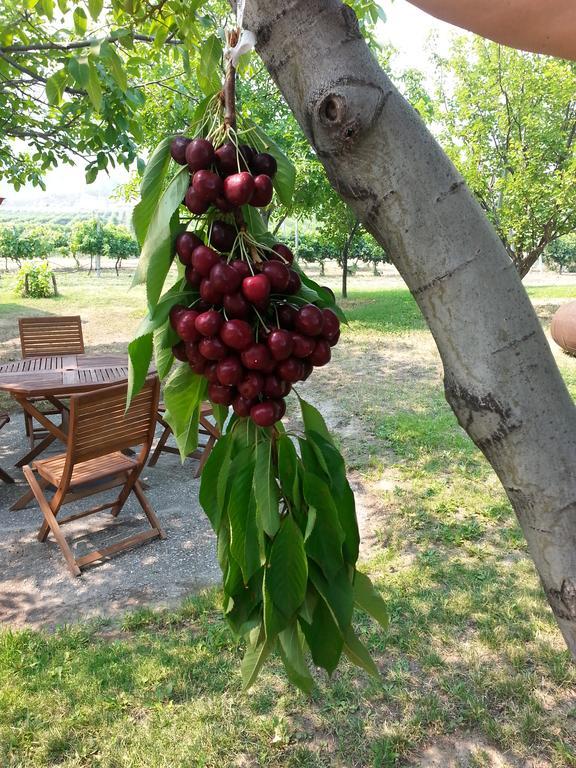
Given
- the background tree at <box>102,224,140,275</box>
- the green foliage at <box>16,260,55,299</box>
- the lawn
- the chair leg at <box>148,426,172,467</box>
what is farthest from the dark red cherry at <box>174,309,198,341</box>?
the background tree at <box>102,224,140,275</box>

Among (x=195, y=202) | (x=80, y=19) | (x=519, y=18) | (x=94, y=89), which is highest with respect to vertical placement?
(x=80, y=19)

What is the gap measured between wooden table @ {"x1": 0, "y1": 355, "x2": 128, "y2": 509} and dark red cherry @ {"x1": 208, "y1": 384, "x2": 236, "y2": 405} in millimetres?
3906

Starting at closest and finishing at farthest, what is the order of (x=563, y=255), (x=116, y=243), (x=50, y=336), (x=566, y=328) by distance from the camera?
(x=50, y=336), (x=566, y=328), (x=116, y=243), (x=563, y=255)

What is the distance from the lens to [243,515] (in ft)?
3.40

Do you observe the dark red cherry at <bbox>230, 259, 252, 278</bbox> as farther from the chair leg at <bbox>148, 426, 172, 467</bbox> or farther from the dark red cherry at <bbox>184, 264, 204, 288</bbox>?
the chair leg at <bbox>148, 426, 172, 467</bbox>

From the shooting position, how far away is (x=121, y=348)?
451 inches

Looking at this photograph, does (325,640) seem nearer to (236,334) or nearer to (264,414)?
(264,414)

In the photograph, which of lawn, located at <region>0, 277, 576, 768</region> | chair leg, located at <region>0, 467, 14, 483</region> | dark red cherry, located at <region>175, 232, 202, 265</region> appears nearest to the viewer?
dark red cherry, located at <region>175, 232, 202, 265</region>

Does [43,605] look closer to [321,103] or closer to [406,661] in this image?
[406,661]

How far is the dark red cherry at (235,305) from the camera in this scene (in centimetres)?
87

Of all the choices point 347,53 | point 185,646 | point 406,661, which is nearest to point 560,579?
point 347,53

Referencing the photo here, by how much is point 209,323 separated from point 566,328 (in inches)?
398

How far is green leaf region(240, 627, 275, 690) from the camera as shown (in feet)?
3.60

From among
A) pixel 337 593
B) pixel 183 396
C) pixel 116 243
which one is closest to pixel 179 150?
pixel 183 396
